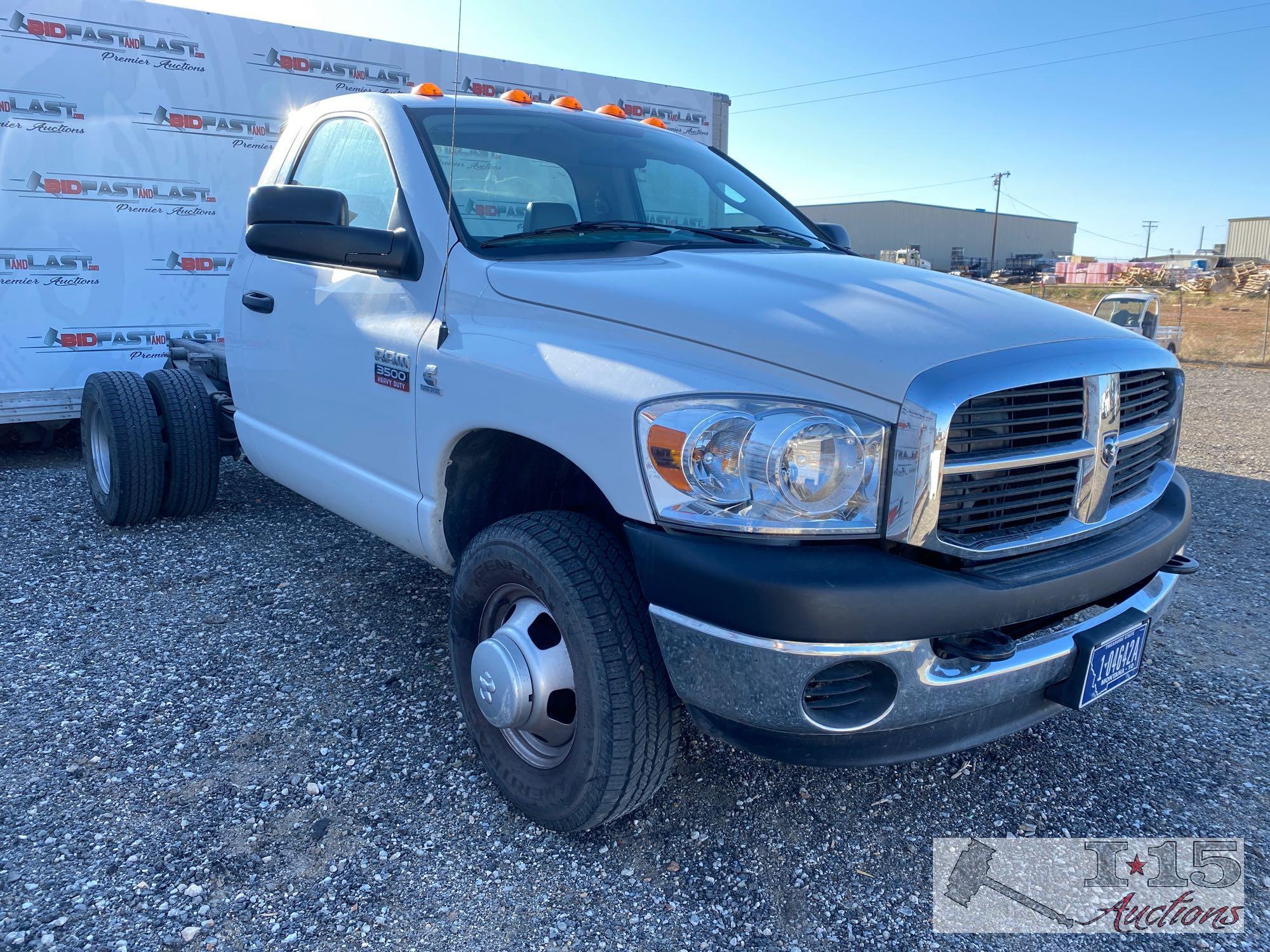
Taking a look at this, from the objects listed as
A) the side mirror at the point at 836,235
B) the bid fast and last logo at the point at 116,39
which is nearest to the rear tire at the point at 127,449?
the bid fast and last logo at the point at 116,39

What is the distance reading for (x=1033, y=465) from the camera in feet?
6.86

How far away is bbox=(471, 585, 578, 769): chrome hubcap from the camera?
7.75 feet

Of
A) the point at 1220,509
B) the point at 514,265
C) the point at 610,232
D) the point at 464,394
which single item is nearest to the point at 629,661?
the point at 464,394

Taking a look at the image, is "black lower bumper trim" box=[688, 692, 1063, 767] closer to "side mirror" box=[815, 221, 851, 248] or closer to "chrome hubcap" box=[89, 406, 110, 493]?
"side mirror" box=[815, 221, 851, 248]

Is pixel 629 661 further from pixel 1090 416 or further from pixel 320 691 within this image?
pixel 320 691

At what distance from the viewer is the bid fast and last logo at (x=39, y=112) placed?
587 centimetres

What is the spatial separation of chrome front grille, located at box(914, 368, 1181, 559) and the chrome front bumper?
254 mm

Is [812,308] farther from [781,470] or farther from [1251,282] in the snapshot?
[1251,282]

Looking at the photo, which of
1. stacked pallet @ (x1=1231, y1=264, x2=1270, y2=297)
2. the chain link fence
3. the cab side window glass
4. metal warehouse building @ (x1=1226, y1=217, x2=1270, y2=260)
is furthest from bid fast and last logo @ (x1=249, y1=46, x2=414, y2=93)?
metal warehouse building @ (x1=1226, y1=217, x2=1270, y2=260)

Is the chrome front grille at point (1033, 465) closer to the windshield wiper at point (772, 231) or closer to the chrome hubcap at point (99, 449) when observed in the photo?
the windshield wiper at point (772, 231)

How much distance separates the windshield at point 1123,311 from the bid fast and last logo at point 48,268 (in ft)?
35.1

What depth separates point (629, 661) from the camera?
214 cm

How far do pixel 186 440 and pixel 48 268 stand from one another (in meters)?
2.33

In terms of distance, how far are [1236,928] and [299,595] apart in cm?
355
